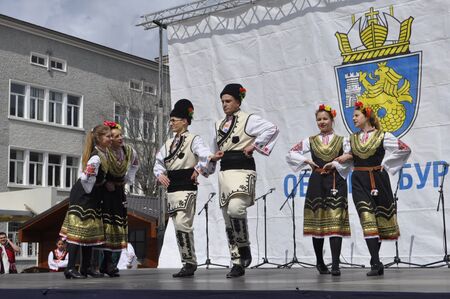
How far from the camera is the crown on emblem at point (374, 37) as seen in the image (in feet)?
28.5

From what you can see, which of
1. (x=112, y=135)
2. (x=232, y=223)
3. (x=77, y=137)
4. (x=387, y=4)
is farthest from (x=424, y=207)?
(x=77, y=137)

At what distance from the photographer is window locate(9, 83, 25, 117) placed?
2528cm

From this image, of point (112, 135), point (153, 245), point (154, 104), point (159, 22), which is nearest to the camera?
point (112, 135)

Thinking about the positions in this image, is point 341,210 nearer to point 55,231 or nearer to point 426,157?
point 426,157

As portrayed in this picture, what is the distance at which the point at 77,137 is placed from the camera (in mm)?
27891

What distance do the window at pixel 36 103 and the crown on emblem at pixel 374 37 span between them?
1900 centimetres

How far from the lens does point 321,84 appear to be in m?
9.28

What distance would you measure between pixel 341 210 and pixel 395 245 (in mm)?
2949

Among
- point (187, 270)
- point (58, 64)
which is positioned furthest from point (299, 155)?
point (58, 64)

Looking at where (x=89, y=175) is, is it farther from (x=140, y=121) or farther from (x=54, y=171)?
(x=140, y=121)

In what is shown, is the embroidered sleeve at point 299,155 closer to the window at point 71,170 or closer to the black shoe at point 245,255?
the black shoe at point 245,255

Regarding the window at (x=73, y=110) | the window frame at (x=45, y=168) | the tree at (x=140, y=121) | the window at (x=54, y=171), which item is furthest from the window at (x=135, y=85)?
the window at (x=54, y=171)

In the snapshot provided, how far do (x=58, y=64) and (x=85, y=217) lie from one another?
22137 mm

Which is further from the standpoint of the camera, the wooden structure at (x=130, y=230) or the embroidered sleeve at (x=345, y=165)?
the wooden structure at (x=130, y=230)
